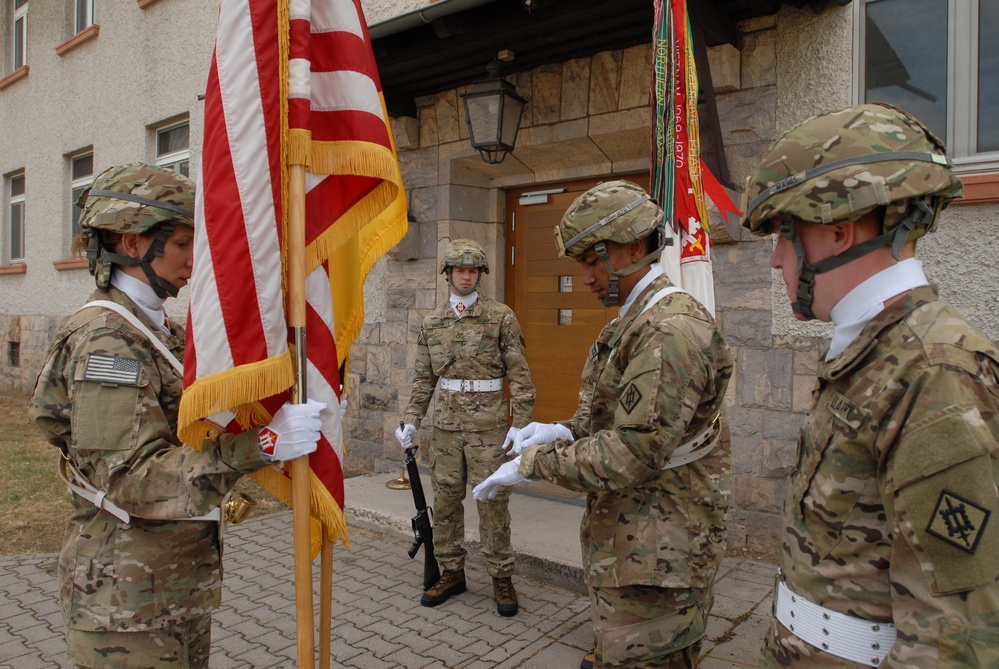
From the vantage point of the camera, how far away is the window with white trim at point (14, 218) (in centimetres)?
1305

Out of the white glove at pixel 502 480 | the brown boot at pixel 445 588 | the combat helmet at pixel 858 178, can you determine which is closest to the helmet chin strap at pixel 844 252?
the combat helmet at pixel 858 178

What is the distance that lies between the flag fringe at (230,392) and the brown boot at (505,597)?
2.49 metres

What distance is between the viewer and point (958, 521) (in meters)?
1.06

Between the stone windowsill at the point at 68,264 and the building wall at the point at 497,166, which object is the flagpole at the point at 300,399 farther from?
the stone windowsill at the point at 68,264

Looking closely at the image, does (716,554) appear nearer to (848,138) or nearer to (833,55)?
(848,138)

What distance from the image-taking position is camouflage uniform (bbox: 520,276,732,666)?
6.49 feet

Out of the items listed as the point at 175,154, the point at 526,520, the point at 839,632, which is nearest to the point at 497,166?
the point at 526,520

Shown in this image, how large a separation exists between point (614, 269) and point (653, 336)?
0.37m

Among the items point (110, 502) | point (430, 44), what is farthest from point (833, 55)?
point (110, 502)

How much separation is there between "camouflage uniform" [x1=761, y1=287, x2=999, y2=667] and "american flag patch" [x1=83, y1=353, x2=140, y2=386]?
1.70 meters

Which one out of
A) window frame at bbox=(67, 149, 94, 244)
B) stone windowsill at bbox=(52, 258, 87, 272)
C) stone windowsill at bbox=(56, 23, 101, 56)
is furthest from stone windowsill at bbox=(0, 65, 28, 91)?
stone windowsill at bbox=(52, 258, 87, 272)

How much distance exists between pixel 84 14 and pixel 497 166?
9.33 m

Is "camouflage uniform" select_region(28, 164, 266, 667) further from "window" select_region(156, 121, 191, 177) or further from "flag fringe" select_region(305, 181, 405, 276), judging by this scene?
"window" select_region(156, 121, 191, 177)

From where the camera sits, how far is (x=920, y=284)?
1294mm
